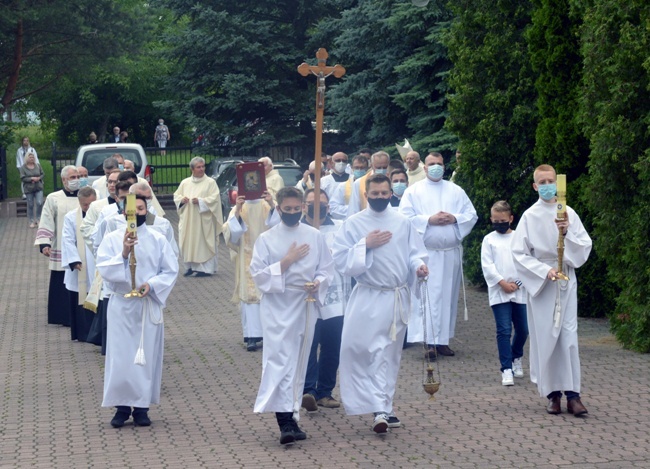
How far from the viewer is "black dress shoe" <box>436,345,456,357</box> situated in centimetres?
1225

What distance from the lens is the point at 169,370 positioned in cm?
1179

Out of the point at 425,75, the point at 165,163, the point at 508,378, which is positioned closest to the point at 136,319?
the point at 508,378

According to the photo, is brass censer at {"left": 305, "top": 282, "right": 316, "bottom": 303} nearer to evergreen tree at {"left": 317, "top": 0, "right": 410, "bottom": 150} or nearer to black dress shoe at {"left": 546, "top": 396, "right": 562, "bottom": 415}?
black dress shoe at {"left": 546, "top": 396, "right": 562, "bottom": 415}

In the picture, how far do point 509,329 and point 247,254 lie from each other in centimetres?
349

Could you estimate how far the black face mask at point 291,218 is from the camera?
28.9ft

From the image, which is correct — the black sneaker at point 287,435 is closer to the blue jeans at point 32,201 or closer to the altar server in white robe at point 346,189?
the altar server in white robe at point 346,189

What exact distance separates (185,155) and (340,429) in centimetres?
2922

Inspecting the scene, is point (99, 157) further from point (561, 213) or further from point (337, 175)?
point (561, 213)

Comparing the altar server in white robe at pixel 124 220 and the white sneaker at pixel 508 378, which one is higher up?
the altar server in white robe at pixel 124 220

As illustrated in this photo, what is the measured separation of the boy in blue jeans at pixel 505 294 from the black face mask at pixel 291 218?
239 cm

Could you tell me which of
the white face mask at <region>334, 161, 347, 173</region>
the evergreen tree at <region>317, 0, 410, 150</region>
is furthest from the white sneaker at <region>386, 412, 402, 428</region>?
the evergreen tree at <region>317, 0, 410, 150</region>

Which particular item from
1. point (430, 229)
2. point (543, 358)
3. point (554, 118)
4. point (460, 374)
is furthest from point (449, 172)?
point (543, 358)

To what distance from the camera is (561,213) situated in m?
9.09

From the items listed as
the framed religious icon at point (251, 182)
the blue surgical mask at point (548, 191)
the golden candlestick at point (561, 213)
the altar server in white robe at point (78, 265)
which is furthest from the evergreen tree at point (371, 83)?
the golden candlestick at point (561, 213)
